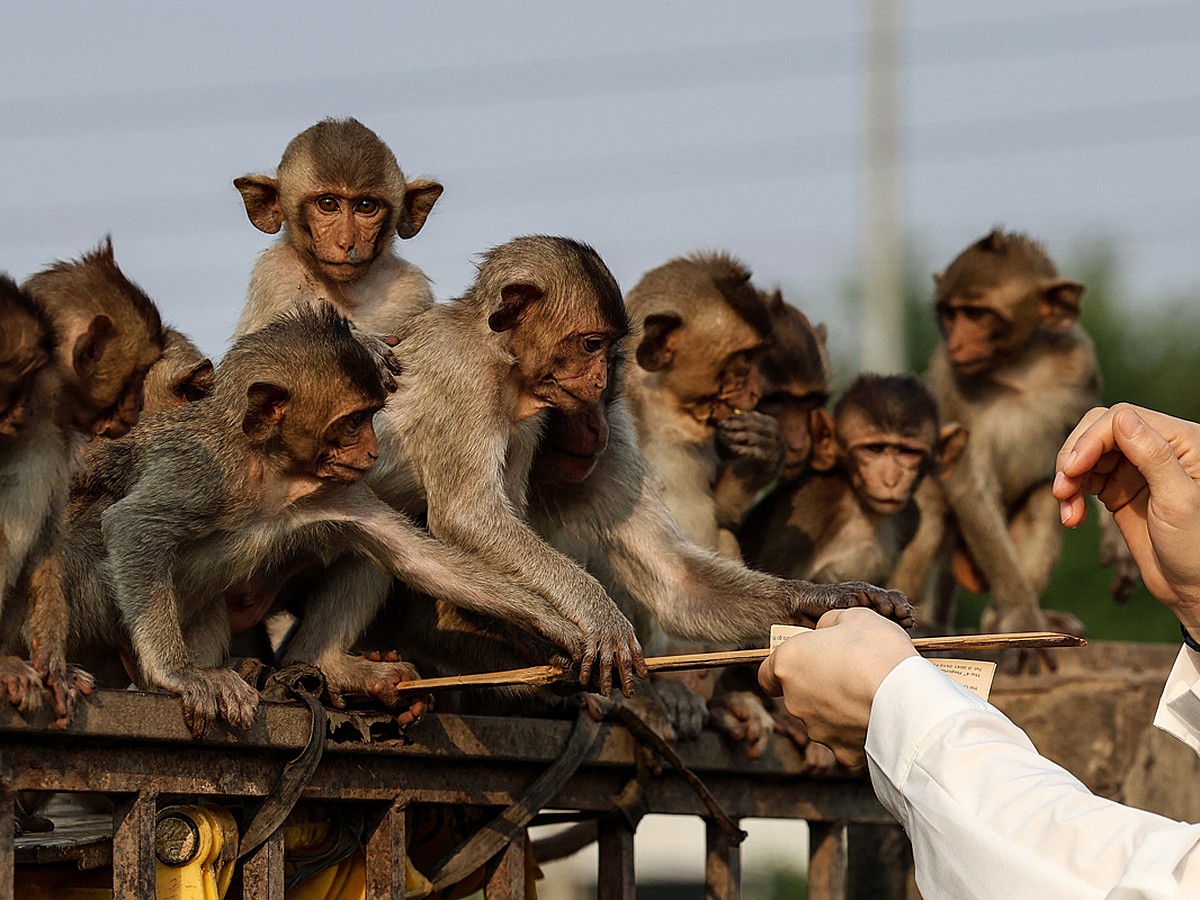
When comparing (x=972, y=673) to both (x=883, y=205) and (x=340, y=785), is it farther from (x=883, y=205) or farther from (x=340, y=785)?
(x=883, y=205)

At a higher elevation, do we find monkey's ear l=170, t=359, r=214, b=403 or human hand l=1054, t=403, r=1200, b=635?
monkey's ear l=170, t=359, r=214, b=403

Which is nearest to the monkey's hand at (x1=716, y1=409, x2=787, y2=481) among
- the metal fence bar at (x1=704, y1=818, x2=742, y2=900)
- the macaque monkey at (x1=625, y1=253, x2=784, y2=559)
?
the macaque monkey at (x1=625, y1=253, x2=784, y2=559)

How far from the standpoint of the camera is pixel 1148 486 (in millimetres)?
3311

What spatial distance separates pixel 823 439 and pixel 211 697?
385 centimetres

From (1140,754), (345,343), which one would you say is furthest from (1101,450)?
(1140,754)

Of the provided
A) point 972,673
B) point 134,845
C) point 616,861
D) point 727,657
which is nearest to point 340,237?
point 616,861

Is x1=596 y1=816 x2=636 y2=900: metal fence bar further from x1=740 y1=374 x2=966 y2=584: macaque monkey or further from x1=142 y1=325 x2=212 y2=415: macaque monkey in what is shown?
x1=740 y1=374 x2=966 y2=584: macaque monkey

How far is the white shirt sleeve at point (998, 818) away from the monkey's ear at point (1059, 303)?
6.08 m

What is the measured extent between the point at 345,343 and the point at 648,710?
1666 mm

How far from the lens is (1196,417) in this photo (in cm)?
2670

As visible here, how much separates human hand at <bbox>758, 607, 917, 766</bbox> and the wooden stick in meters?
0.16

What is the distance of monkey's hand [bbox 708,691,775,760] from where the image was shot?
596cm

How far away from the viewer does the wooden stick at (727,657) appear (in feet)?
11.3

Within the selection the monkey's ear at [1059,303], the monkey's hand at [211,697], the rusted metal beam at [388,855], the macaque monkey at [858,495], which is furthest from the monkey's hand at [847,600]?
the monkey's ear at [1059,303]
